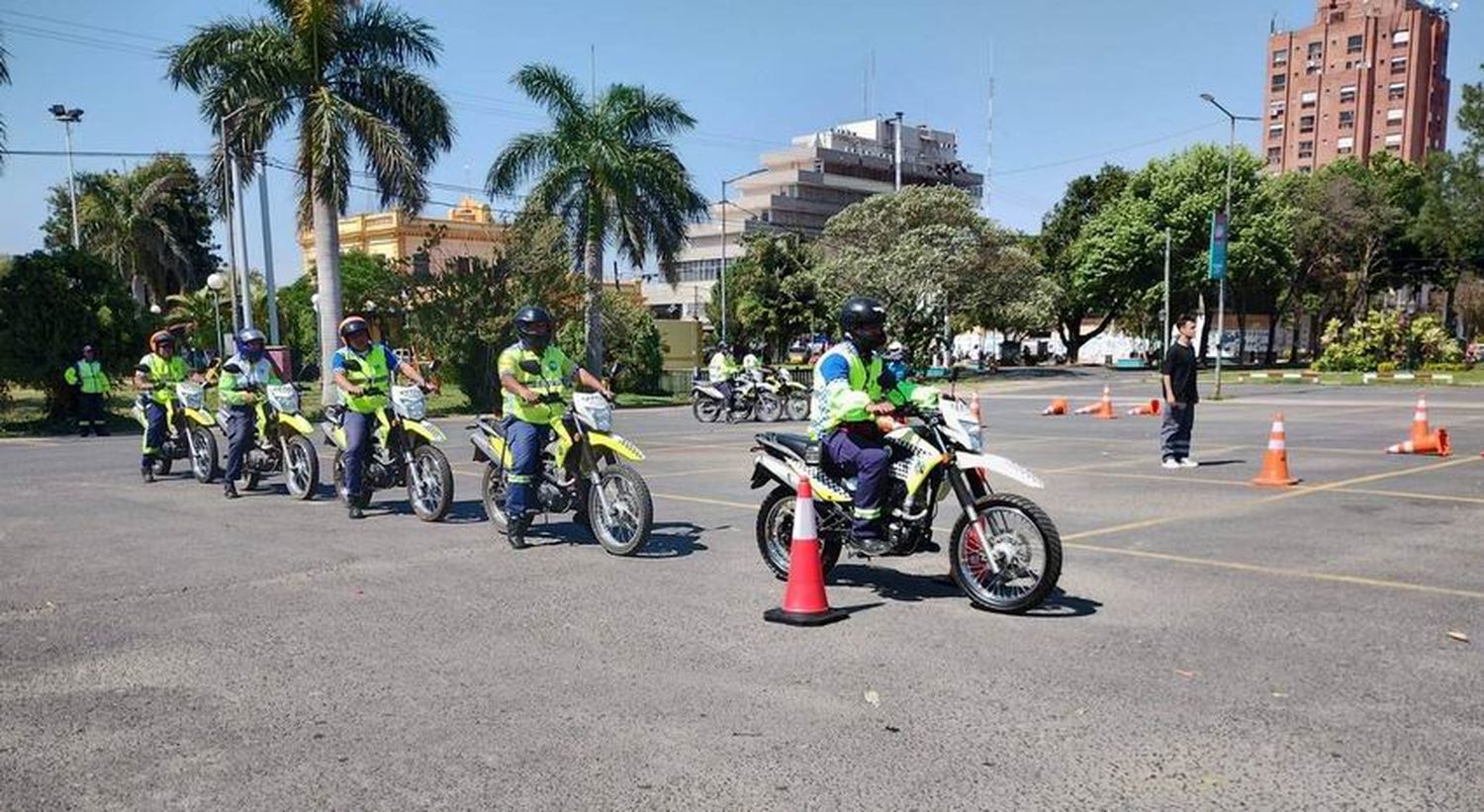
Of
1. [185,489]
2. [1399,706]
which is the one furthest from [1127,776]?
[185,489]

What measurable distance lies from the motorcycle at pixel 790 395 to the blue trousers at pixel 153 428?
1361cm

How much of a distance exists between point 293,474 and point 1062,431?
14048 mm

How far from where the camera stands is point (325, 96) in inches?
973

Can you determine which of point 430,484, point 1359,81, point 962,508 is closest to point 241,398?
point 430,484

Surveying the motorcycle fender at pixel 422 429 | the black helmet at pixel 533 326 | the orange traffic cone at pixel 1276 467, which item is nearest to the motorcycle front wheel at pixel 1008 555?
the black helmet at pixel 533 326

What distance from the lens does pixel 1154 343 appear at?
218 ft

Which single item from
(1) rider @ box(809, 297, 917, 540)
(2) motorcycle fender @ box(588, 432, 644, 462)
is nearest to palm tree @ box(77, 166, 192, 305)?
(2) motorcycle fender @ box(588, 432, 644, 462)

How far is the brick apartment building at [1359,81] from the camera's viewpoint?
11400 centimetres

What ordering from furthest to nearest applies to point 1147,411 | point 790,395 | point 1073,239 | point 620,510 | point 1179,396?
point 1073,239
point 790,395
point 1147,411
point 1179,396
point 620,510

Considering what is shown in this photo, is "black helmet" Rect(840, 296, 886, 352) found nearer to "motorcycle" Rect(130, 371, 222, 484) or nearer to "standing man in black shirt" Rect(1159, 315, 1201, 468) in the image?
"standing man in black shirt" Rect(1159, 315, 1201, 468)

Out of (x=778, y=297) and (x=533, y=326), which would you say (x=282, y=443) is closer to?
(x=533, y=326)

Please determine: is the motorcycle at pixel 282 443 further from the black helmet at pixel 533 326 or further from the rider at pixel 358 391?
the black helmet at pixel 533 326

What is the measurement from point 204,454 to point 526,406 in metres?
6.72

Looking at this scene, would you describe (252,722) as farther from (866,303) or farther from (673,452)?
(673,452)
